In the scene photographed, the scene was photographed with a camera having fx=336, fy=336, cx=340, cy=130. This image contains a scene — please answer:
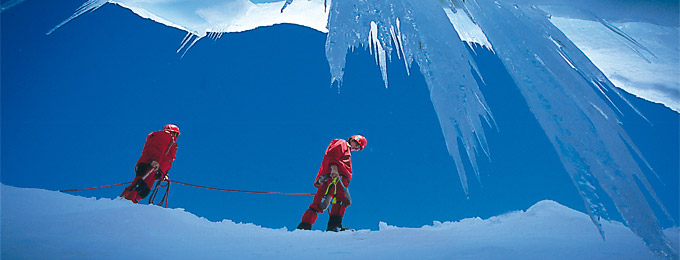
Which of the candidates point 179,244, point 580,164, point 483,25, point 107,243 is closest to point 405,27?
point 483,25

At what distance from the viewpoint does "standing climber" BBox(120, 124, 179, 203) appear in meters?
4.23

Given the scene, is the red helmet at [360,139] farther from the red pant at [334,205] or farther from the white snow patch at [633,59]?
the white snow patch at [633,59]

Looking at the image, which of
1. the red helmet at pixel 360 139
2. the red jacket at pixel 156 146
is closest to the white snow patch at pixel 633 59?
A: the red helmet at pixel 360 139

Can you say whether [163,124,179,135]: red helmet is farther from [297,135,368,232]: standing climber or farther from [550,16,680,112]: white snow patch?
[550,16,680,112]: white snow patch

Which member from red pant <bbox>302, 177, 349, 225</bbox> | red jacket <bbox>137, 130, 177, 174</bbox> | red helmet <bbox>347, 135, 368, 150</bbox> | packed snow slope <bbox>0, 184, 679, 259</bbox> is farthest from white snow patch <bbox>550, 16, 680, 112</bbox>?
red jacket <bbox>137, 130, 177, 174</bbox>

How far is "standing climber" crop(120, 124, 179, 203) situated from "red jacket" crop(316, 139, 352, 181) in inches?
86.6

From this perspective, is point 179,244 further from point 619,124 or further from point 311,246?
point 619,124

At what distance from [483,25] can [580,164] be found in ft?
3.96

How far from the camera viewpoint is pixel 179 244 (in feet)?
6.06

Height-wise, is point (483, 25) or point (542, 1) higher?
point (542, 1)

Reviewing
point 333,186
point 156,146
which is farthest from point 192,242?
point 156,146

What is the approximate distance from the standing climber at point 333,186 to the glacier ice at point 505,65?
1.13 metres

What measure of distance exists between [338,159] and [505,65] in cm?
190

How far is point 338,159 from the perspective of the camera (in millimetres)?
3705
